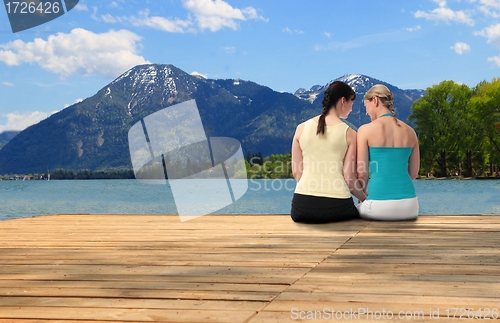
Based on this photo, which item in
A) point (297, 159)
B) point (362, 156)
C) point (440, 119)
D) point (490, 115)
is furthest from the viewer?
point (440, 119)

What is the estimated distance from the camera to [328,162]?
520cm

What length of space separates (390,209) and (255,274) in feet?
9.50

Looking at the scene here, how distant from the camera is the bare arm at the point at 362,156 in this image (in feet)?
17.5

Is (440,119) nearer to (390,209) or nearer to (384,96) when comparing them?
(384,96)

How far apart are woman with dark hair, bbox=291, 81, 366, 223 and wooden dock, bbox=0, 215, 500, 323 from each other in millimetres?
225

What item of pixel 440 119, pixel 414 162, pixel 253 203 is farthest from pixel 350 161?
pixel 440 119

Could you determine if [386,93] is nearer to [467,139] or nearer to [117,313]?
[117,313]

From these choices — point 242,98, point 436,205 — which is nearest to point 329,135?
point 436,205

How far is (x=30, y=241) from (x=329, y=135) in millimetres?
2956

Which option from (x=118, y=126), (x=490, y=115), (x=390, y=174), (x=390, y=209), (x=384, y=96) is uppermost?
(x=118, y=126)

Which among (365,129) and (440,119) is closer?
(365,129)

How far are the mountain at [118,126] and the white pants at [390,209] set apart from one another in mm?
99532

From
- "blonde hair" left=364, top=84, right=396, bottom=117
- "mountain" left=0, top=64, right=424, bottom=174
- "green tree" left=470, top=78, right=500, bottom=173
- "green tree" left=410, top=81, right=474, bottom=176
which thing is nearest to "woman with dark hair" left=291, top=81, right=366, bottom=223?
"blonde hair" left=364, top=84, right=396, bottom=117

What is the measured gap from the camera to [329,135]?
17.0 feet
